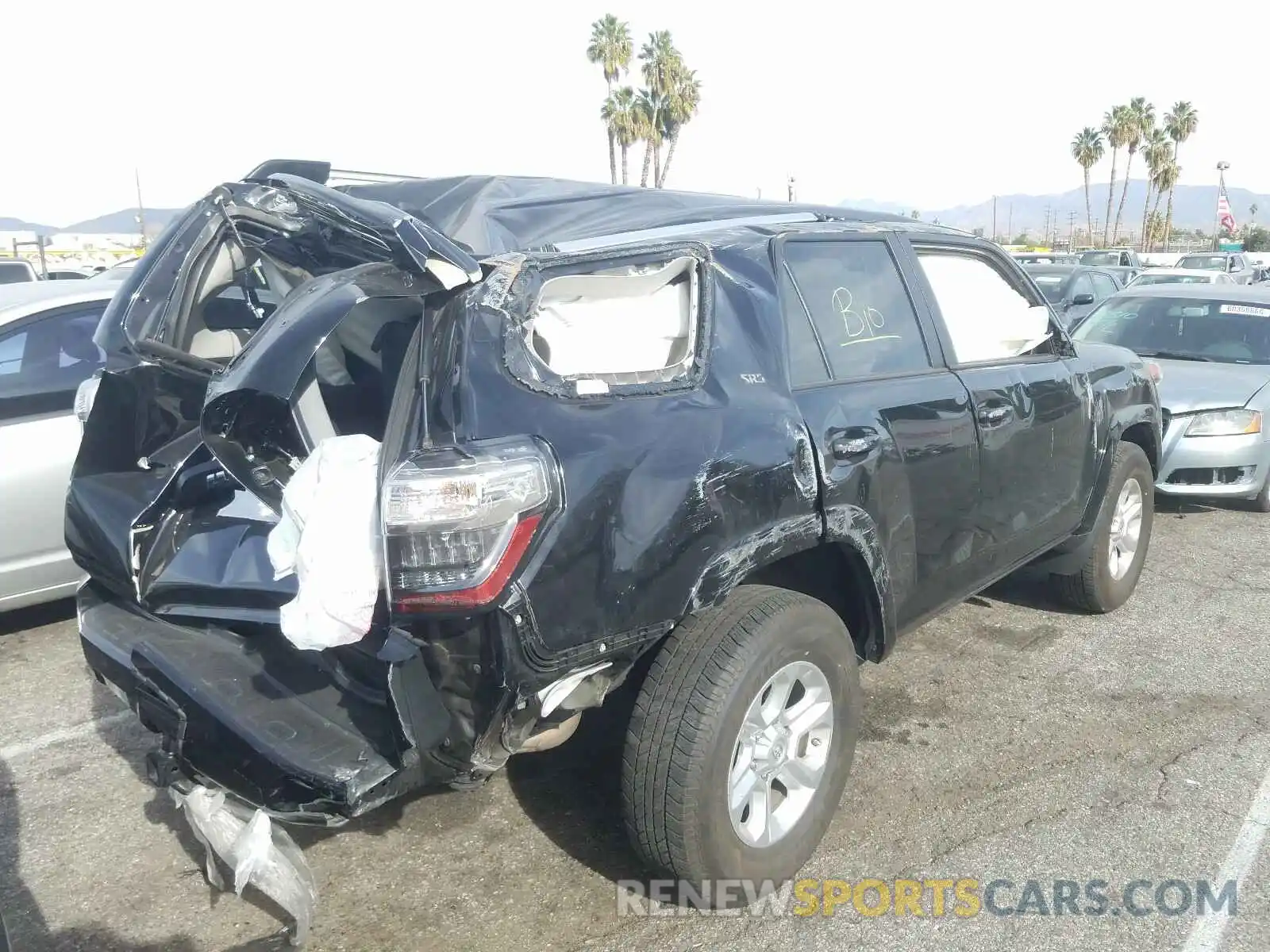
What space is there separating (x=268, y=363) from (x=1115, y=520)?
4.13m

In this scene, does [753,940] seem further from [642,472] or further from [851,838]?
[642,472]

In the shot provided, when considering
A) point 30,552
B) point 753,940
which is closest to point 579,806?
point 753,940

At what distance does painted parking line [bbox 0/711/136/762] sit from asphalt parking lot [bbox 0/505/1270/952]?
1 centimetres

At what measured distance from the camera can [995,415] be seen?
3.76 m

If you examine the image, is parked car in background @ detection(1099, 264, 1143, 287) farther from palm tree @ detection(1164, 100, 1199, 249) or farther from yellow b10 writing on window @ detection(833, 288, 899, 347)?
palm tree @ detection(1164, 100, 1199, 249)

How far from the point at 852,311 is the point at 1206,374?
512 cm

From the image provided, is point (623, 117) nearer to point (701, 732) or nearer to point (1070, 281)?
point (1070, 281)

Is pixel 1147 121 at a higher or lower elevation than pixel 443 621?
higher

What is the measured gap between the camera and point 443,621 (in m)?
2.32

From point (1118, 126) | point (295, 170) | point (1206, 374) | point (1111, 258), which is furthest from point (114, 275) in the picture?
point (1118, 126)

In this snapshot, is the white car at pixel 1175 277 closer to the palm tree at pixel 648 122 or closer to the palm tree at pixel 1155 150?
the palm tree at pixel 648 122

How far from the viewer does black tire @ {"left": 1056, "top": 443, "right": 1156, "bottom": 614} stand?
4.84 meters

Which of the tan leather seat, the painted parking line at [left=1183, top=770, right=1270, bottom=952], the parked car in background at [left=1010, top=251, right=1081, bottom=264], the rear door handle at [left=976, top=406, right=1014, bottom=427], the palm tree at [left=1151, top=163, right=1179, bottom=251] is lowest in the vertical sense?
the painted parking line at [left=1183, top=770, right=1270, bottom=952]

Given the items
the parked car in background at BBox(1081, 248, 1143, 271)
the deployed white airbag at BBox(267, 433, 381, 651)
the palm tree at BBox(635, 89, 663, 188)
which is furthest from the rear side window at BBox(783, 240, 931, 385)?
the palm tree at BBox(635, 89, 663, 188)
